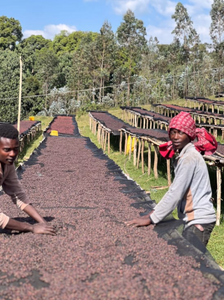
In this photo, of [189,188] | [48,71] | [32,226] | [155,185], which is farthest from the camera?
[48,71]

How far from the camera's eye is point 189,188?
2.54 meters

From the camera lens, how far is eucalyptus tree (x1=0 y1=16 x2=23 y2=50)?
152 feet

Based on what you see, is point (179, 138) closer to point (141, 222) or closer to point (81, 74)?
point (141, 222)

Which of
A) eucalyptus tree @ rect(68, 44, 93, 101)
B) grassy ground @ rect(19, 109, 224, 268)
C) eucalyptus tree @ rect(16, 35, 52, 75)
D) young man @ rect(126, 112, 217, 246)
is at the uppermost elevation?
eucalyptus tree @ rect(16, 35, 52, 75)

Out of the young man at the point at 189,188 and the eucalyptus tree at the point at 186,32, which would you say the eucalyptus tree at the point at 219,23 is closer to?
the eucalyptus tree at the point at 186,32

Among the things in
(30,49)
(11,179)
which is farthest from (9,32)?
(11,179)

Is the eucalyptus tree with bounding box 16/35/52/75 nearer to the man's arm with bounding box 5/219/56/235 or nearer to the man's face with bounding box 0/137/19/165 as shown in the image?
the man's arm with bounding box 5/219/56/235

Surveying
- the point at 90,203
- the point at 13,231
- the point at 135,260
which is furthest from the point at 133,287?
the point at 90,203

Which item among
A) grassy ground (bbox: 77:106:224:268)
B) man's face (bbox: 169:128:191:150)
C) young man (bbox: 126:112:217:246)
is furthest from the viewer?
grassy ground (bbox: 77:106:224:268)

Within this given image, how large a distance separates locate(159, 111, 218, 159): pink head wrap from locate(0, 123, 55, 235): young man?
43.6 inches

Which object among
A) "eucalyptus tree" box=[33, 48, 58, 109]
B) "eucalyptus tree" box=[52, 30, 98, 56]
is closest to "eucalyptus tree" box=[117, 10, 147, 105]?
"eucalyptus tree" box=[33, 48, 58, 109]

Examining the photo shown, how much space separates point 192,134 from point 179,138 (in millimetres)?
94

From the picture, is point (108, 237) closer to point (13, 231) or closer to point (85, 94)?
point (13, 231)

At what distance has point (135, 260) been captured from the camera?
101 inches
